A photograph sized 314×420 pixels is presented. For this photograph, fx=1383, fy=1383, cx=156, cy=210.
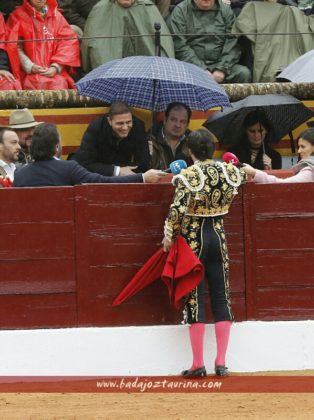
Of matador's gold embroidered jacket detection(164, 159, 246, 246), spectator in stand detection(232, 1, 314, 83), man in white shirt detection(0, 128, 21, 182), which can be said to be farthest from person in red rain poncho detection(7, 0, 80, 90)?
matador's gold embroidered jacket detection(164, 159, 246, 246)

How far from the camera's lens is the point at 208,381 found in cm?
790

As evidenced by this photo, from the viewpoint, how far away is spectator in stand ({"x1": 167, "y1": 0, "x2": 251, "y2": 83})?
10.4m

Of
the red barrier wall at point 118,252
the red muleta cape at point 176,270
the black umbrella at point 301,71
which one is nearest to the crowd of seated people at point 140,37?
the black umbrella at point 301,71

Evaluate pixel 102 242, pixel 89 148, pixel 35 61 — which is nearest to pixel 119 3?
pixel 35 61

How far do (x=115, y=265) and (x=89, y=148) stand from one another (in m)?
1.29

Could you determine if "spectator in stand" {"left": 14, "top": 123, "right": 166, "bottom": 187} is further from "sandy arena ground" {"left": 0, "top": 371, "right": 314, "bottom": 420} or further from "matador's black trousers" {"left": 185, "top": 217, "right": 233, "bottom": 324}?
"sandy arena ground" {"left": 0, "top": 371, "right": 314, "bottom": 420}

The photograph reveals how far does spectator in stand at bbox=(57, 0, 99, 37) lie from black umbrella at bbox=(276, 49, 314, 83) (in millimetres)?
1734

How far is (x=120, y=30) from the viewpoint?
408 inches

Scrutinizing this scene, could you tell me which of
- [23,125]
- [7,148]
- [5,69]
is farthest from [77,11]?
[7,148]

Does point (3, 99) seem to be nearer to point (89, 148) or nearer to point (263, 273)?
point (89, 148)

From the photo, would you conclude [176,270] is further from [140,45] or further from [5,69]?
[140,45]

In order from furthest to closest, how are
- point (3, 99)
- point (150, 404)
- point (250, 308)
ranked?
1. point (3, 99)
2. point (250, 308)
3. point (150, 404)

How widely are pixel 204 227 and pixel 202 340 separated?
0.66 m

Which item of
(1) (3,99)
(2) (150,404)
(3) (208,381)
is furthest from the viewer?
(1) (3,99)
